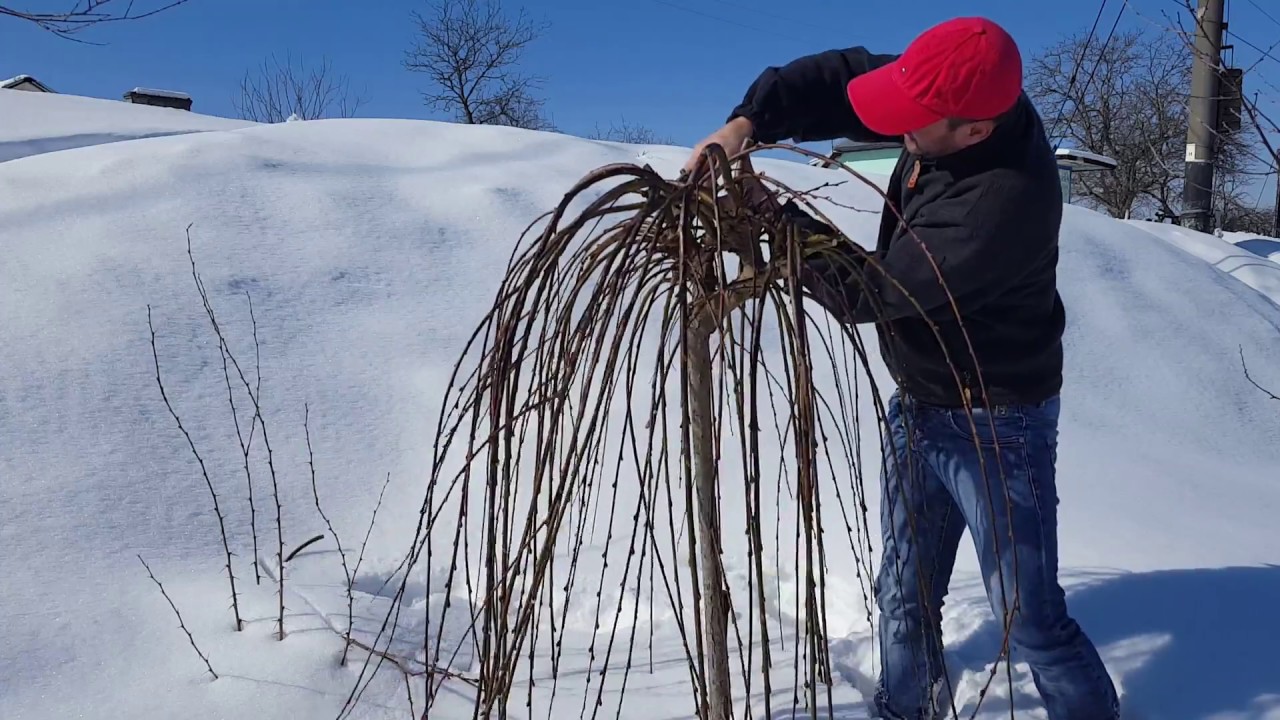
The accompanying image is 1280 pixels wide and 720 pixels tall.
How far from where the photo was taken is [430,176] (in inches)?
198

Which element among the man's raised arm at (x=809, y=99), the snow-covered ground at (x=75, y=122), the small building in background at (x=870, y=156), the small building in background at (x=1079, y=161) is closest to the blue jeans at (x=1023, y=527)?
the man's raised arm at (x=809, y=99)

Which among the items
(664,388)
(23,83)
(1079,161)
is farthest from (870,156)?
(23,83)

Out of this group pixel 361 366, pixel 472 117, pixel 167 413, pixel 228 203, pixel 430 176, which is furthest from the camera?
pixel 472 117

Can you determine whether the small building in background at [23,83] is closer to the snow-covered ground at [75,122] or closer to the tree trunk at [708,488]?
the snow-covered ground at [75,122]

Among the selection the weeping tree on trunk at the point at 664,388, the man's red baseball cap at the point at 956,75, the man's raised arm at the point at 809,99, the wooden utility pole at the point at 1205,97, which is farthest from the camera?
the man's raised arm at the point at 809,99

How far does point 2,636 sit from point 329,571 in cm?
71

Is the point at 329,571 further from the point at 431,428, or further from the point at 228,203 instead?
the point at 228,203

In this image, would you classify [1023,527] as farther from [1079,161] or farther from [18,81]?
[18,81]

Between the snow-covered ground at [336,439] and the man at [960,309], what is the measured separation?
1.07ft

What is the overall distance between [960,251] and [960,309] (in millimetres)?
124

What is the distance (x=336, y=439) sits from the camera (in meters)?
2.95

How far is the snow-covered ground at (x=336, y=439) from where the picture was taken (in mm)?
1959

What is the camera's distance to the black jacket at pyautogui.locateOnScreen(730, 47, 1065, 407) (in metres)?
1.48

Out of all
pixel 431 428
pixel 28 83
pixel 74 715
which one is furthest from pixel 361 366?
pixel 28 83
